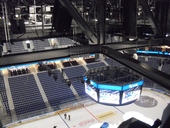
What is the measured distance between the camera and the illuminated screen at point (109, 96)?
5109mm

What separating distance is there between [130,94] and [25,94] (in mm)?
12919

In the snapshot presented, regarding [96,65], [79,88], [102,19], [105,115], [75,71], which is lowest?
[79,88]

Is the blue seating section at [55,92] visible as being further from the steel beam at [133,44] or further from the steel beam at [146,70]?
the steel beam at [146,70]

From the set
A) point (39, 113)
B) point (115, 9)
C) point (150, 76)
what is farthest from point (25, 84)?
point (150, 76)

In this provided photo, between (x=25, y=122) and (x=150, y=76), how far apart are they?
11141mm

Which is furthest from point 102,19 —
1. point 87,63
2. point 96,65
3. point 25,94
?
point 87,63

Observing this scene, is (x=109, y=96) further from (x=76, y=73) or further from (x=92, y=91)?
(x=76, y=73)

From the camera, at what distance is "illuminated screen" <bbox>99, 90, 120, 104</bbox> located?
5.11 metres

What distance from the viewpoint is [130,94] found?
5.36 m

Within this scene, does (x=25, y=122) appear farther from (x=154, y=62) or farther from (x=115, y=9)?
(x=154, y=62)

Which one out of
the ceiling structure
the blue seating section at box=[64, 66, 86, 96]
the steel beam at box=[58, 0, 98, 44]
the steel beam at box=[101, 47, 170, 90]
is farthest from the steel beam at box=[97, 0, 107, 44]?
the blue seating section at box=[64, 66, 86, 96]

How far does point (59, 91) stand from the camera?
17.1 m

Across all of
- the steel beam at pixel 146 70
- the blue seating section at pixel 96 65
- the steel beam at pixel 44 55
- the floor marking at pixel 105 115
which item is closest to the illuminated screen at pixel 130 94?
the steel beam at pixel 44 55

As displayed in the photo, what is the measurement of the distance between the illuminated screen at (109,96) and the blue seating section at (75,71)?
561 inches
